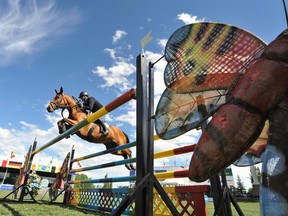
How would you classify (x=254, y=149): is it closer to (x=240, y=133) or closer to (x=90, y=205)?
(x=240, y=133)

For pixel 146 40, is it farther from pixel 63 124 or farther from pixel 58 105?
pixel 58 105

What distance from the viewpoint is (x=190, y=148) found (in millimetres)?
1829

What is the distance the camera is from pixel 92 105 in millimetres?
5324

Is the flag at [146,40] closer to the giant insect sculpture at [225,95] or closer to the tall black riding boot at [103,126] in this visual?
the giant insect sculpture at [225,95]

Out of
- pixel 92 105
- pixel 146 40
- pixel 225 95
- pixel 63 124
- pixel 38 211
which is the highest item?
pixel 92 105

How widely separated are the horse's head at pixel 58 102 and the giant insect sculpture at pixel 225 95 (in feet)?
16.5

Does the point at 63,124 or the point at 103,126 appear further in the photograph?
the point at 103,126

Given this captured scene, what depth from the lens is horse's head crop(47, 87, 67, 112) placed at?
17.9 feet

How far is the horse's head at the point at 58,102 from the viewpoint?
5471 millimetres

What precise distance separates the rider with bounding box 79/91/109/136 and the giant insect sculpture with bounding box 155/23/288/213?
4.54m

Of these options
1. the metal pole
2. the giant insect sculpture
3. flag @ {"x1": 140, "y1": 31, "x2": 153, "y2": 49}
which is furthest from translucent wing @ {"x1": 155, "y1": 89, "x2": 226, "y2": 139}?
flag @ {"x1": 140, "y1": 31, "x2": 153, "y2": 49}

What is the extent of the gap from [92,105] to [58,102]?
917 mm

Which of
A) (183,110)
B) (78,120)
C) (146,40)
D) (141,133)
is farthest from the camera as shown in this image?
(78,120)

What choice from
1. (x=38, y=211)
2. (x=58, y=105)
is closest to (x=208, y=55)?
(x=38, y=211)
